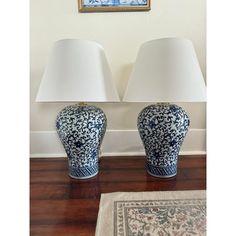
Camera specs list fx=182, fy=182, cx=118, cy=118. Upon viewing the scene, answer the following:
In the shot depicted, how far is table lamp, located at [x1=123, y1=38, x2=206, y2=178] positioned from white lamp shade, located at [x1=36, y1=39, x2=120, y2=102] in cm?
14

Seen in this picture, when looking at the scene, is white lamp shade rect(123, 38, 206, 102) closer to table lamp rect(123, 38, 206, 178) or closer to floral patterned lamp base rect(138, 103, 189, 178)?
table lamp rect(123, 38, 206, 178)

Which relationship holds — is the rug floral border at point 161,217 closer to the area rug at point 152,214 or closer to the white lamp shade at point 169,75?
the area rug at point 152,214

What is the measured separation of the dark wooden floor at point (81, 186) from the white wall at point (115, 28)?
38 centimetres

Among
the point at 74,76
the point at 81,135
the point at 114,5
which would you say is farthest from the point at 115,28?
the point at 81,135

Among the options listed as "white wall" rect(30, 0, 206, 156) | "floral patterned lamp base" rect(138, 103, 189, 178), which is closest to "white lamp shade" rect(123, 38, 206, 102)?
A: "floral patterned lamp base" rect(138, 103, 189, 178)

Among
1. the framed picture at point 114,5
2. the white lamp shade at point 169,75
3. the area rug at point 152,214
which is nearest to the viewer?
the area rug at point 152,214

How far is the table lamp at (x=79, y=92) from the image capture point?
0.63 m

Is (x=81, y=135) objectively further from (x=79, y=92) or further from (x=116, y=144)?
(x=116, y=144)

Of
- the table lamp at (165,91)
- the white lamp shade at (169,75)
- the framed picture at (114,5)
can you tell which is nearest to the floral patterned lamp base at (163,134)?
the table lamp at (165,91)

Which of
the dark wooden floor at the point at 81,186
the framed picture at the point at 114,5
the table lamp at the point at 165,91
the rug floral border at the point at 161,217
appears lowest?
the dark wooden floor at the point at 81,186

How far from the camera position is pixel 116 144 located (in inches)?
39.4

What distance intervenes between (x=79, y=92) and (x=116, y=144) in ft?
1.51
